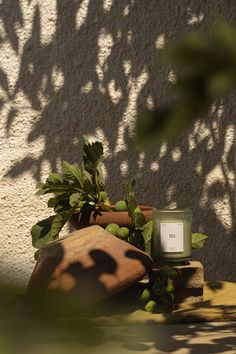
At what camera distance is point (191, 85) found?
29 cm

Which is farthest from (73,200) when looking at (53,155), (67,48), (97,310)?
(97,310)

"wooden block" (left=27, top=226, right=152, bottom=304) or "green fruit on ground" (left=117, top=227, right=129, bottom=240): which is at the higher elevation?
"green fruit on ground" (left=117, top=227, right=129, bottom=240)

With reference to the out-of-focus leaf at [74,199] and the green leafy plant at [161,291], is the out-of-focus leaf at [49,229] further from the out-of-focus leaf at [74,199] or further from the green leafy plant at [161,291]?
the green leafy plant at [161,291]

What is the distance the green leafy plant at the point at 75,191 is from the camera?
143 inches

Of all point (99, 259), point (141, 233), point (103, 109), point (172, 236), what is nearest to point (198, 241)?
point (172, 236)

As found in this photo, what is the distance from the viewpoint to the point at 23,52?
14.1 ft

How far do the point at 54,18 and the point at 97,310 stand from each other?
13.5 feet

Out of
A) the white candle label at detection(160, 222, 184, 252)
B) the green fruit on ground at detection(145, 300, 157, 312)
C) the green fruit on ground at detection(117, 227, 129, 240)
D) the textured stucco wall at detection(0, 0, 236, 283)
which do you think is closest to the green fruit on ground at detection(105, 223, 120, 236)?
the green fruit on ground at detection(117, 227, 129, 240)

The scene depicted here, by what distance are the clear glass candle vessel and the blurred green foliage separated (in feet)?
11.0

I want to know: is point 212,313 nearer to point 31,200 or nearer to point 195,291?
point 195,291

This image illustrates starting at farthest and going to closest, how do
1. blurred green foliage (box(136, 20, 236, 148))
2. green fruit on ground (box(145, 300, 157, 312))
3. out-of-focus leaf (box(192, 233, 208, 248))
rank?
out-of-focus leaf (box(192, 233, 208, 248))
green fruit on ground (box(145, 300, 157, 312))
blurred green foliage (box(136, 20, 236, 148))

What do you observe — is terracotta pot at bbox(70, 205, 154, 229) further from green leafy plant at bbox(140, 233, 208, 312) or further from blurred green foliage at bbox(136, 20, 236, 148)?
blurred green foliage at bbox(136, 20, 236, 148)

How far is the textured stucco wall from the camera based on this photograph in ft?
13.9

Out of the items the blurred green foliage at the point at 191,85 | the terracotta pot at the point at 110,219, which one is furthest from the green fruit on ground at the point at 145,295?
the blurred green foliage at the point at 191,85
